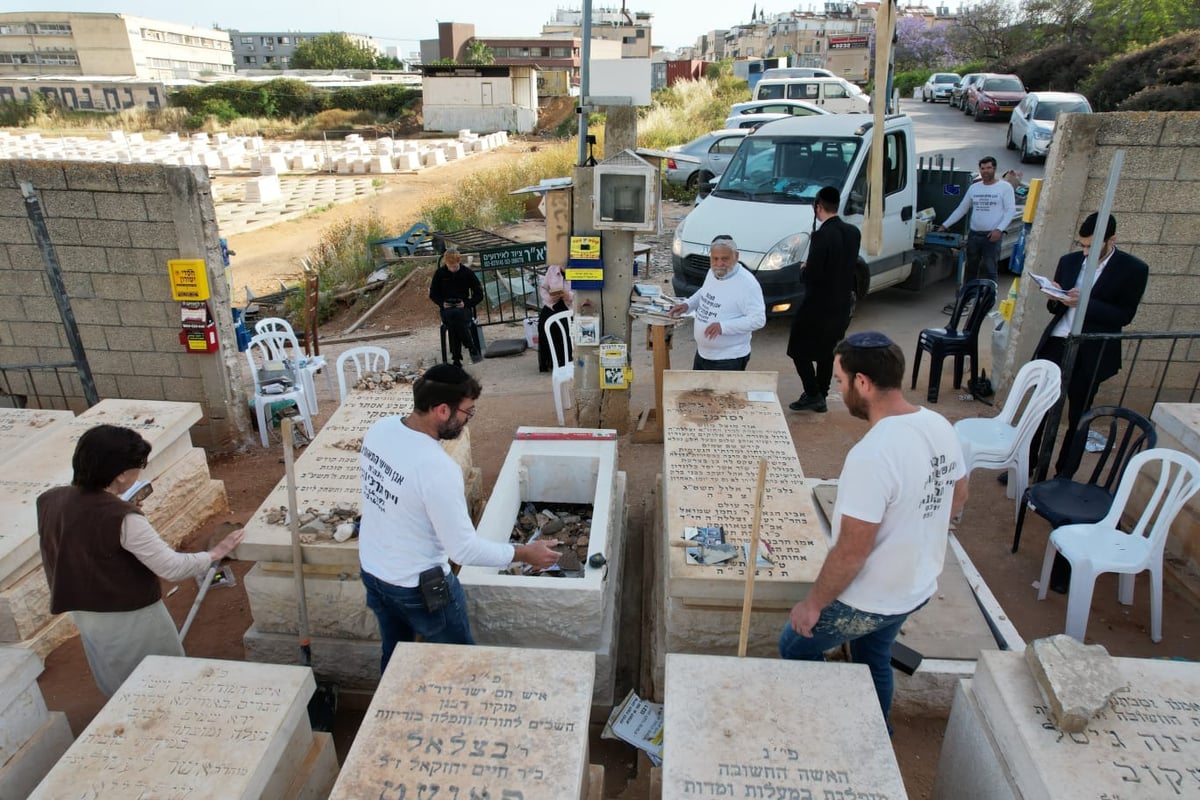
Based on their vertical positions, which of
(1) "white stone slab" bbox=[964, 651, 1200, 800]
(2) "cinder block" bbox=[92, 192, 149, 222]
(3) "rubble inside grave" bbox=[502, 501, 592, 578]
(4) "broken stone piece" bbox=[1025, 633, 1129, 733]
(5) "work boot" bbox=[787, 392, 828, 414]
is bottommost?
(5) "work boot" bbox=[787, 392, 828, 414]

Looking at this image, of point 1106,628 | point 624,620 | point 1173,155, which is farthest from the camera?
point 1173,155

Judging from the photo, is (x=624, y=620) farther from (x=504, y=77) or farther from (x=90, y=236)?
(x=504, y=77)

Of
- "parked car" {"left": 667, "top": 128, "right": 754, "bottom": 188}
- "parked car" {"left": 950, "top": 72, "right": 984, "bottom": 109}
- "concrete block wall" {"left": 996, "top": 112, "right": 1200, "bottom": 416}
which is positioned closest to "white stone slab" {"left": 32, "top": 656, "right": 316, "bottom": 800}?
"concrete block wall" {"left": 996, "top": 112, "right": 1200, "bottom": 416}

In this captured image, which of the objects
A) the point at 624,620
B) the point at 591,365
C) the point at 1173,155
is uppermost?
the point at 1173,155

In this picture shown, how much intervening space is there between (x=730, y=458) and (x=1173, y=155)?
4710 millimetres

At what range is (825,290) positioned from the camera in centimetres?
624

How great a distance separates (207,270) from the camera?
247 inches

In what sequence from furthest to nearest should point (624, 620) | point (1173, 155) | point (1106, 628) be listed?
1. point (1173, 155)
2. point (624, 620)
3. point (1106, 628)

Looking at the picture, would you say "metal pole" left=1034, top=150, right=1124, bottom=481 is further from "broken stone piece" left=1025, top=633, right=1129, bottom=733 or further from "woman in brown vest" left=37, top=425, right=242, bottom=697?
"woman in brown vest" left=37, top=425, right=242, bottom=697

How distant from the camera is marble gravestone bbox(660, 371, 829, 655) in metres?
3.47

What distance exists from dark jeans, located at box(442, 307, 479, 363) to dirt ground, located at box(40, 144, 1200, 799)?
0.40 m

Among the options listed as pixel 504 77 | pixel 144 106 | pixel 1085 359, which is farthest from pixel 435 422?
pixel 144 106

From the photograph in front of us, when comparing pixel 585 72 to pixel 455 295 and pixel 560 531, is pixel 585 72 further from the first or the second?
pixel 560 531

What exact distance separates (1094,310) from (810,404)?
7.98 feet
